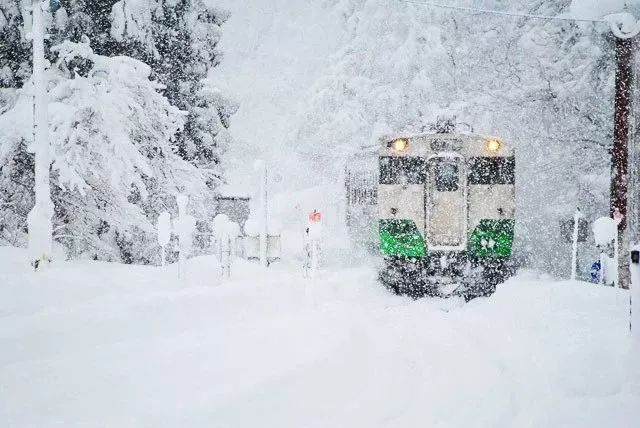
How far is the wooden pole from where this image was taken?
388 inches

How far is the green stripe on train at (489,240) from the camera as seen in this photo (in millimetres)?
11258

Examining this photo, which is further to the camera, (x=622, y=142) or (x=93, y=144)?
(x=93, y=144)

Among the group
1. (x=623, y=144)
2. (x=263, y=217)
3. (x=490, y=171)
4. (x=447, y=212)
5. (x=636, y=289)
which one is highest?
(x=623, y=144)

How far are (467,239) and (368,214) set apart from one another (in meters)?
5.51

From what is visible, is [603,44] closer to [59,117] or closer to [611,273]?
[611,273]

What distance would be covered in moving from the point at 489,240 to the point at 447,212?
965mm

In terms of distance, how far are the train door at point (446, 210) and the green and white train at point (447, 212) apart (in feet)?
0.06

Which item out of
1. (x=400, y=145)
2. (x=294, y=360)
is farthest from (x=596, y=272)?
(x=294, y=360)

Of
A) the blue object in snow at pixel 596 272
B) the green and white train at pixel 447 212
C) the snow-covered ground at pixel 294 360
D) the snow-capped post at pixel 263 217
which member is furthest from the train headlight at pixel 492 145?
the snow-capped post at pixel 263 217

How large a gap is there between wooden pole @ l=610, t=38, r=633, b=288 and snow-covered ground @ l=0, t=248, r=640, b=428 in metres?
1.43

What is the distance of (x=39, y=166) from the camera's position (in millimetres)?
8391

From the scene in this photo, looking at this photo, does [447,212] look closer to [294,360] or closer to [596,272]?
[596,272]

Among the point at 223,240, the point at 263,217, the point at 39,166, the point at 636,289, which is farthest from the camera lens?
the point at 263,217

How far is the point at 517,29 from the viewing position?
67.3ft
